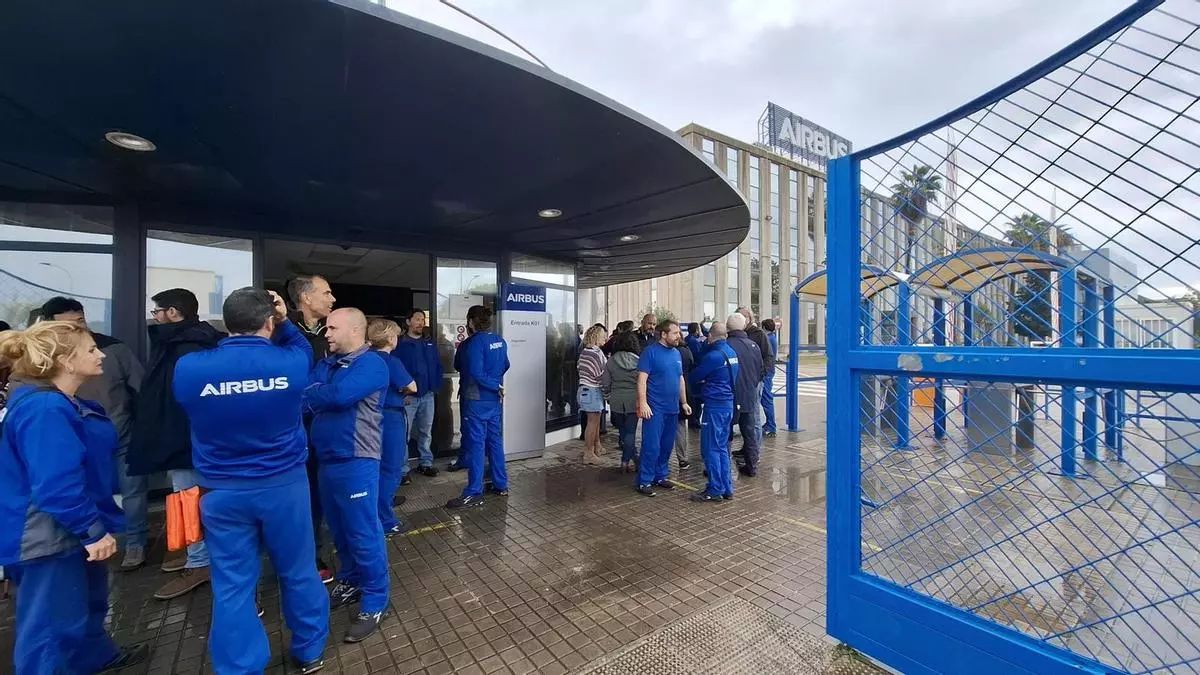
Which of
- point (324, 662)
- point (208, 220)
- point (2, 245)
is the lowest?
point (324, 662)

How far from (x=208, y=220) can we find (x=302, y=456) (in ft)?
12.2

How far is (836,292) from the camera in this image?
2633 mm

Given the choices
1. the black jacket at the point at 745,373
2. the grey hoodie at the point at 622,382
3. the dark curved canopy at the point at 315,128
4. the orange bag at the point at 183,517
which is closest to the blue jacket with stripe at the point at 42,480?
the orange bag at the point at 183,517

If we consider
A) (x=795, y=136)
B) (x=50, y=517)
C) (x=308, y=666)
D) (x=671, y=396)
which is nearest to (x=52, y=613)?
(x=50, y=517)

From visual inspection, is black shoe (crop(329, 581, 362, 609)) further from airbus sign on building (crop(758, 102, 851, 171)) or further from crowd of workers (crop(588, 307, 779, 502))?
airbus sign on building (crop(758, 102, 851, 171))

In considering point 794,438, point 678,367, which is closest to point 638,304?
point 794,438

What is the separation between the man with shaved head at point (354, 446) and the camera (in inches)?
112

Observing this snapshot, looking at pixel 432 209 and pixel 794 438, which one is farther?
pixel 794 438

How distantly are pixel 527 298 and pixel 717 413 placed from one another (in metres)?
2.88

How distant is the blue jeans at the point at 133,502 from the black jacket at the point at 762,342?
6.23 meters

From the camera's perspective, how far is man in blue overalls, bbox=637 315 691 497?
522 centimetres

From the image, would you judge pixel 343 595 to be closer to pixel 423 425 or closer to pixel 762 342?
pixel 423 425

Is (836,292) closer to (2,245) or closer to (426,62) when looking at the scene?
(426,62)

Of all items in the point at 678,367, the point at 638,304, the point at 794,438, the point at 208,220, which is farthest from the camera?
the point at 638,304
